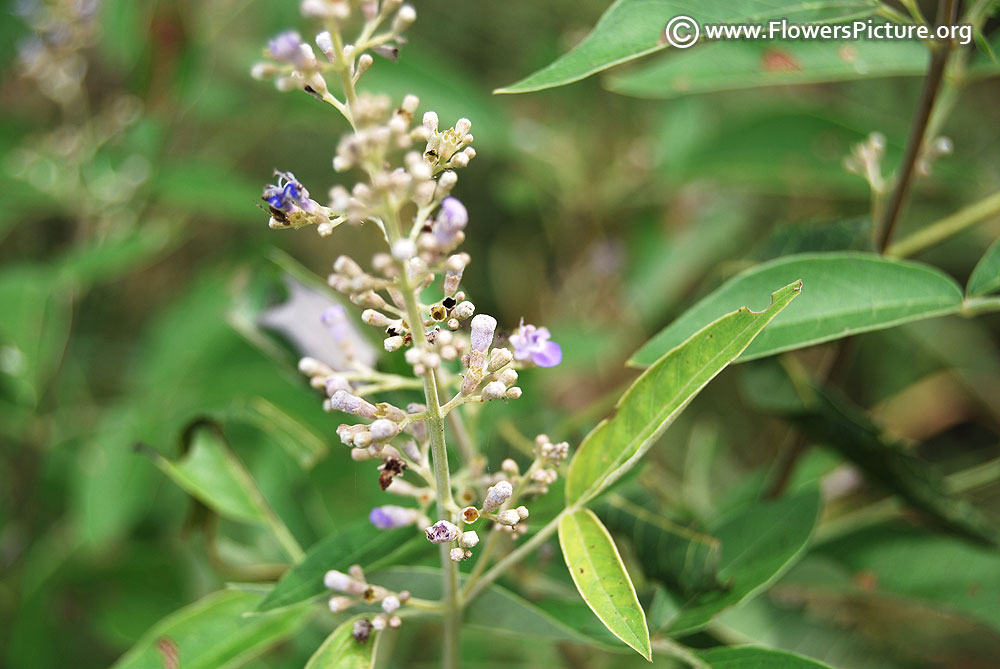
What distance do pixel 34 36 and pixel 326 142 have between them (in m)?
1.78

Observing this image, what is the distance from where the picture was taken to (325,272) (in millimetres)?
4344

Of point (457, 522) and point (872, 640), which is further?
point (872, 640)

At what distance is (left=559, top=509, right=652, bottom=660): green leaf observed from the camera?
1.17 m

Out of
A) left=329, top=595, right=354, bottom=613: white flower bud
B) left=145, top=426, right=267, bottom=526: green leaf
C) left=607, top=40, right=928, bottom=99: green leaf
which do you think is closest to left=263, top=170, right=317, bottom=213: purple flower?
left=329, top=595, right=354, bottom=613: white flower bud

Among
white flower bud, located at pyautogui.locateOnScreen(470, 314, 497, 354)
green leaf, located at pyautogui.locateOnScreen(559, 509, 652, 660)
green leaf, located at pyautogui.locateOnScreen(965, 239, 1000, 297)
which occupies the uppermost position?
green leaf, located at pyautogui.locateOnScreen(965, 239, 1000, 297)

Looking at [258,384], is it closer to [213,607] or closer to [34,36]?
[213,607]

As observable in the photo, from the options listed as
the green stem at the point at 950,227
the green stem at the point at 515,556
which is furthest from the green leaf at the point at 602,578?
the green stem at the point at 950,227

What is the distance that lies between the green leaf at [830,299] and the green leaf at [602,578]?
314 millimetres

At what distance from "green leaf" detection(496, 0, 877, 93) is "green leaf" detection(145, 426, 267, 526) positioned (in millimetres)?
1006

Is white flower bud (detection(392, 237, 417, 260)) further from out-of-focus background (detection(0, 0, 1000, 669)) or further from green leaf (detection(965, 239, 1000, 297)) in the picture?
green leaf (detection(965, 239, 1000, 297))

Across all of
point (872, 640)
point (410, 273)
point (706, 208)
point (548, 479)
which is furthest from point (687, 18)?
point (706, 208)

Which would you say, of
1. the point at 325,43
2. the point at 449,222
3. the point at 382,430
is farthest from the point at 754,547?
the point at 325,43

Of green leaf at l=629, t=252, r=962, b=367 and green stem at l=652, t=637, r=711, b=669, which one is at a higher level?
green leaf at l=629, t=252, r=962, b=367

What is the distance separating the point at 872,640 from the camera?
2232 mm
